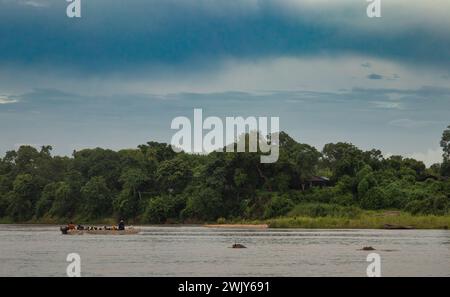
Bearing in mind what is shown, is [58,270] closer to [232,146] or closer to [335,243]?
[335,243]

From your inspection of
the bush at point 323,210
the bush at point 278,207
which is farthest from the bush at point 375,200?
the bush at point 278,207

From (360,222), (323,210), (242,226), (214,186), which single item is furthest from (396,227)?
(214,186)

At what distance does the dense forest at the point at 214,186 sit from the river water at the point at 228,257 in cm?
2287

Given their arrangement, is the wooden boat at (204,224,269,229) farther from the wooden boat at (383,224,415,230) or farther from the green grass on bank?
the wooden boat at (383,224,415,230)

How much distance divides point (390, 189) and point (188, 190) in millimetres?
25612

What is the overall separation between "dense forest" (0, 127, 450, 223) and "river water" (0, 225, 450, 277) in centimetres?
2287

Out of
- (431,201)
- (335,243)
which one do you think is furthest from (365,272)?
(431,201)

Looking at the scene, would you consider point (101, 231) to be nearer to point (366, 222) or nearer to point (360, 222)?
point (360, 222)

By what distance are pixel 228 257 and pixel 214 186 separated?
154ft

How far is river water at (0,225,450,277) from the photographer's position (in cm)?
3662

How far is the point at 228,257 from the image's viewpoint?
43.9m

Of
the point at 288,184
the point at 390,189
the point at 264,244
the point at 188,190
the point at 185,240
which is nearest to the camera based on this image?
the point at 264,244
